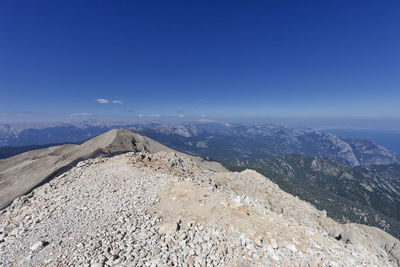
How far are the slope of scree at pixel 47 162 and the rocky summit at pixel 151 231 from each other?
59.0 metres

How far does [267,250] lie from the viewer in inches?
316

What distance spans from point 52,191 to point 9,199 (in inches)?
2425

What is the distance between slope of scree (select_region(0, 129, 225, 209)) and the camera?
2375 inches

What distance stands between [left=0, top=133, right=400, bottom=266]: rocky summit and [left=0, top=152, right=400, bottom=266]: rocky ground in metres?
0.05

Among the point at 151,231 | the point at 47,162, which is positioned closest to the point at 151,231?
the point at 151,231

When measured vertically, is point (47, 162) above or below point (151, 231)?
below

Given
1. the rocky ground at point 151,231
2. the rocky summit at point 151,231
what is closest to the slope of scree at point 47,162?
the rocky summit at point 151,231

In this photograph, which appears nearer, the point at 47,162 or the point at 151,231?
the point at 151,231

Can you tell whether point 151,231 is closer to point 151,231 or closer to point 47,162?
point 151,231

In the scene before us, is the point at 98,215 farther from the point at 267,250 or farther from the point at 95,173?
the point at 267,250

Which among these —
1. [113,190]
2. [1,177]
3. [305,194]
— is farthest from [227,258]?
[305,194]

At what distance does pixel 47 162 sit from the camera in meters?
82.6

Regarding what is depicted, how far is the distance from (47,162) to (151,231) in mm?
103865

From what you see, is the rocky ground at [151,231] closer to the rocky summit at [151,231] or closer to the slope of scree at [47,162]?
the rocky summit at [151,231]
